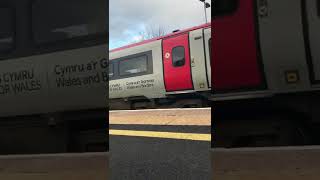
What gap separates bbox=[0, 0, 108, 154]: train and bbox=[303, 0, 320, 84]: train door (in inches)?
44.6

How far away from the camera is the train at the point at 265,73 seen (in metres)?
2.34

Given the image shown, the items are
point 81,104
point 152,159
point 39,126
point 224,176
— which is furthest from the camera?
point 152,159

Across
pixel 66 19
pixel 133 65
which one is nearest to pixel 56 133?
pixel 66 19

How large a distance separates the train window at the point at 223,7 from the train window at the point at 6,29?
4.29ft

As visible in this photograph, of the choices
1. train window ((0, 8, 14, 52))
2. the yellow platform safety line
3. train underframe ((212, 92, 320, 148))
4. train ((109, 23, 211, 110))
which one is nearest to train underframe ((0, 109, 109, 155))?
train window ((0, 8, 14, 52))

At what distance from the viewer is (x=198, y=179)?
15.3 ft

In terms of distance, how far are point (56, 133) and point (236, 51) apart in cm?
122

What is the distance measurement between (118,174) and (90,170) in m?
2.52

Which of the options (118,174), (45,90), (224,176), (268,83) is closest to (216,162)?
(224,176)

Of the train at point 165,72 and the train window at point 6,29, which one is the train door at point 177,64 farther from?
the train window at point 6,29

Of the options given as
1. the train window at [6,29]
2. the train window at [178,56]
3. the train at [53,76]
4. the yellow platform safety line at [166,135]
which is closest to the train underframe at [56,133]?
the train at [53,76]

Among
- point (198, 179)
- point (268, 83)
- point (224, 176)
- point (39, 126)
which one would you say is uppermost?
point (268, 83)

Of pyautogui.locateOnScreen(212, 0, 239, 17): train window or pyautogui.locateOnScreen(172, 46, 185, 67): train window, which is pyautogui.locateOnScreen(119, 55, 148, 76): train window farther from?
pyautogui.locateOnScreen(212, 0, 239, 17): train window

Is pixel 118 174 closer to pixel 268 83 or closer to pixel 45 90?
pixel 45 90
